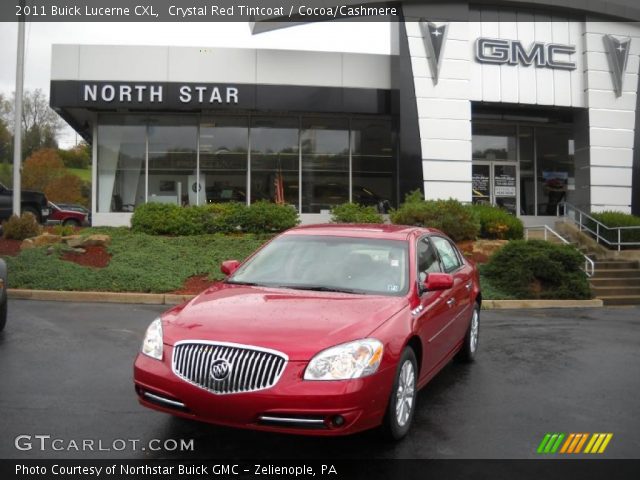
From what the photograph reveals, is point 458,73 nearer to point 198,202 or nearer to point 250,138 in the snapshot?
point 250,138

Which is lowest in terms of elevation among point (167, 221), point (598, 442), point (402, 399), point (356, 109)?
point (598, 442)

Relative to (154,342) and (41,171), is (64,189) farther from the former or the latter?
(154,342)

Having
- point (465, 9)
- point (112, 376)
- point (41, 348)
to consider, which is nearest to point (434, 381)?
point (112, 376)

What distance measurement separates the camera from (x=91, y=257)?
42.1ft

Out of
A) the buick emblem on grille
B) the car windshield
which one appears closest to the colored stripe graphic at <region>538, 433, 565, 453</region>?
the car windshield

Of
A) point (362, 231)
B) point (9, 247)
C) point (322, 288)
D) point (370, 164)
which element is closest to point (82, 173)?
point (370, 164)

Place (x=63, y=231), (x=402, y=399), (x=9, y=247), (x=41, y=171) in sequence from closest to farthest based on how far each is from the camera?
(x=402, y=399), (x=9, y=247), (x=63, y=231), (x=41, y=171)

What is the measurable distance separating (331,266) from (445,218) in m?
9.81

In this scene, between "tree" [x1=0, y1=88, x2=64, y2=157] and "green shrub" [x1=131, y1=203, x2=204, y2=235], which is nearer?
"green shrub" [x1=131, y1=203, x2=204, y2=235]

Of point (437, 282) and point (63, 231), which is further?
point (63, 231)

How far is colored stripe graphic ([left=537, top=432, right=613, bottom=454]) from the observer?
408cm

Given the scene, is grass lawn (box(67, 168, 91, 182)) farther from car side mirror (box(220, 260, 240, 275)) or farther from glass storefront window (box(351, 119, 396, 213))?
car side mirror (box(220, 260, 240, 275))

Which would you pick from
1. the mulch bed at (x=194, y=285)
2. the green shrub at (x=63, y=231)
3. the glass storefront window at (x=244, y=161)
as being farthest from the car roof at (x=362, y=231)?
the glass storefront window at (x=244, y=161)

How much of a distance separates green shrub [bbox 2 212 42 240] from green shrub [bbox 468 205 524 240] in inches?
441
